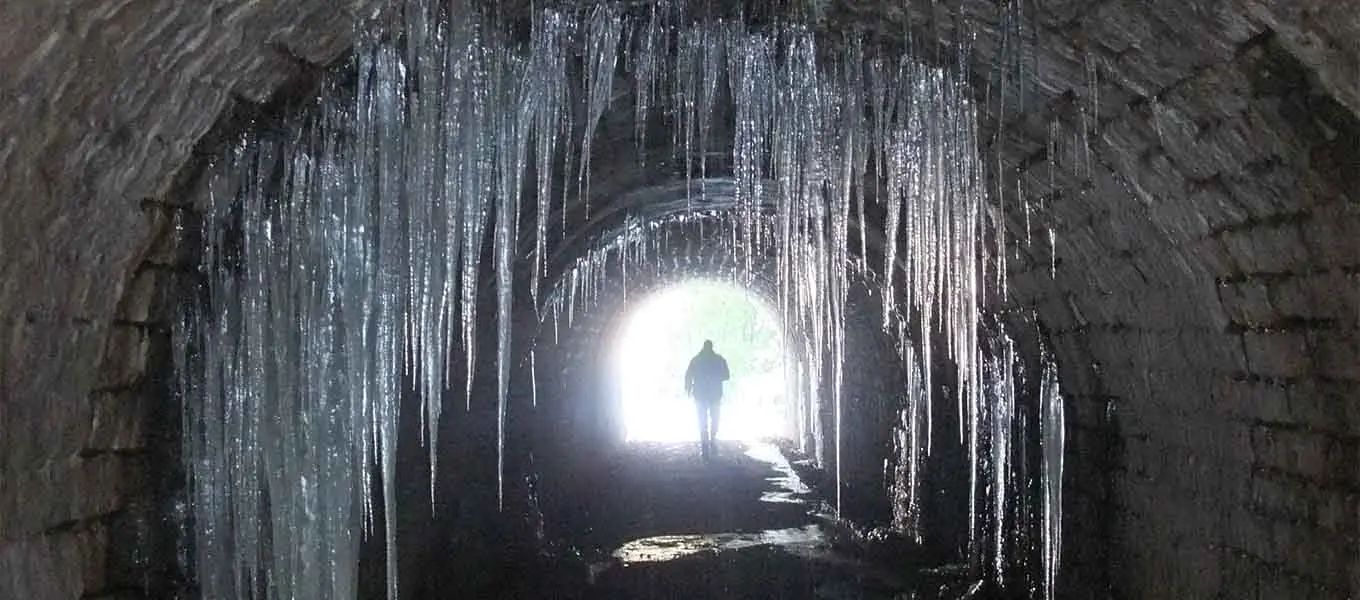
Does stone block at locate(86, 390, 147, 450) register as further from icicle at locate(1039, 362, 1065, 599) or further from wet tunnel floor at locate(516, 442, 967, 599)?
icicle at locate(1039, 362, 1065, 599)

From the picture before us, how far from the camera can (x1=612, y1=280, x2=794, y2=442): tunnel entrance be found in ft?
64.4

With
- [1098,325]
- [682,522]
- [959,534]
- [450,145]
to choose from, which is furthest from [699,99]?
[682,522]

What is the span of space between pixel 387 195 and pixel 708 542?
6.27 meters

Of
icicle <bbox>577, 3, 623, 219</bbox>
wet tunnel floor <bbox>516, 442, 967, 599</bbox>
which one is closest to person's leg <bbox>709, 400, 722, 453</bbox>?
wet tunnel floor <bbox>516, 442, 967, 599</bbox>

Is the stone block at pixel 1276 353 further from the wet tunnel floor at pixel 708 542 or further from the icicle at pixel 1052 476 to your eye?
the wet tunnel floor at pixel 708 542

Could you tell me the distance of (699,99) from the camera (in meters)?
5.81

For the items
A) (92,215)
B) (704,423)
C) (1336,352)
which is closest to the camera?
(92,215)

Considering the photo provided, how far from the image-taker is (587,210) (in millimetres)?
8469

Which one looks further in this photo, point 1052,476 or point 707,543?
point 707,543

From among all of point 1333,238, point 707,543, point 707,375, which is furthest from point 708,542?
point 1333,238

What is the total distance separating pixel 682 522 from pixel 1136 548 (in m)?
5.93

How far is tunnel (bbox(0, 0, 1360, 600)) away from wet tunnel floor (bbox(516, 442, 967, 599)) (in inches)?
20.5

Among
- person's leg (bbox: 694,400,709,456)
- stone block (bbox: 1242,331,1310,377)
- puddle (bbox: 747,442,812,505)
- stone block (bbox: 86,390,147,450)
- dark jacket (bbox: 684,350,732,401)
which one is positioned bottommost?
puddle (bbox: 747,442,812,505)

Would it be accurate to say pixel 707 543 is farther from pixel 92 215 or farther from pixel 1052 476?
pixel 92 215
